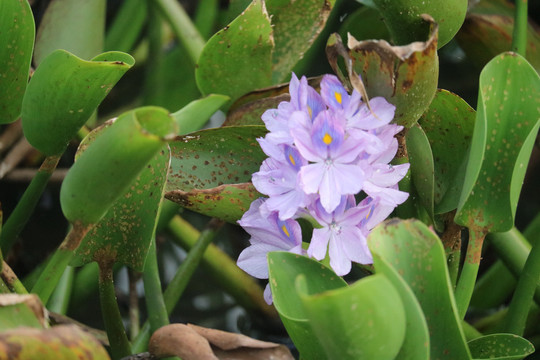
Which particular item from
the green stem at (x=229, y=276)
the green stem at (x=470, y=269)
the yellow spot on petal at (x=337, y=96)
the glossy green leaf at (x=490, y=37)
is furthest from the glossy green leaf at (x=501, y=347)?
the glossy green leaf at (x=490, y=37)

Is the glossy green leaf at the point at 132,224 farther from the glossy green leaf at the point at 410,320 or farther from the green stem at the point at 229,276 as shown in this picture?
the green stem at the point at 229,276

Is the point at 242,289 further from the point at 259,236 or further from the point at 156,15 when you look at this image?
the point at 156,15

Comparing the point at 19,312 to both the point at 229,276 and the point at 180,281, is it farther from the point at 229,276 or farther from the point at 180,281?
the point at 229,276

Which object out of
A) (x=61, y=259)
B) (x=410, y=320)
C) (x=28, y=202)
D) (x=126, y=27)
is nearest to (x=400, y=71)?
(x=410, y=320)

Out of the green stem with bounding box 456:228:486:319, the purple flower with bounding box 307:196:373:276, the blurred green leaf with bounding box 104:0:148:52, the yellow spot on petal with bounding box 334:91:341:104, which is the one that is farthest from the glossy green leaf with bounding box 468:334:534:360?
the blurred green leaf with bounding box 104:0:148:52

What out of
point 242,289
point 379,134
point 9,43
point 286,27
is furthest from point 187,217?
point 379,134

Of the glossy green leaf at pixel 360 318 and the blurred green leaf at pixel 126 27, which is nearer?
the glossy green leaf at pixel 360 318

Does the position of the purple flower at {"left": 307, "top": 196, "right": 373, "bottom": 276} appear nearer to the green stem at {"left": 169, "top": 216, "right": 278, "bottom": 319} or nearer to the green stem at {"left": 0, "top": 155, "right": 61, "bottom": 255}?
the green stem at {"left": 0, "top": 155, "right": 61, "bottom": 255}
